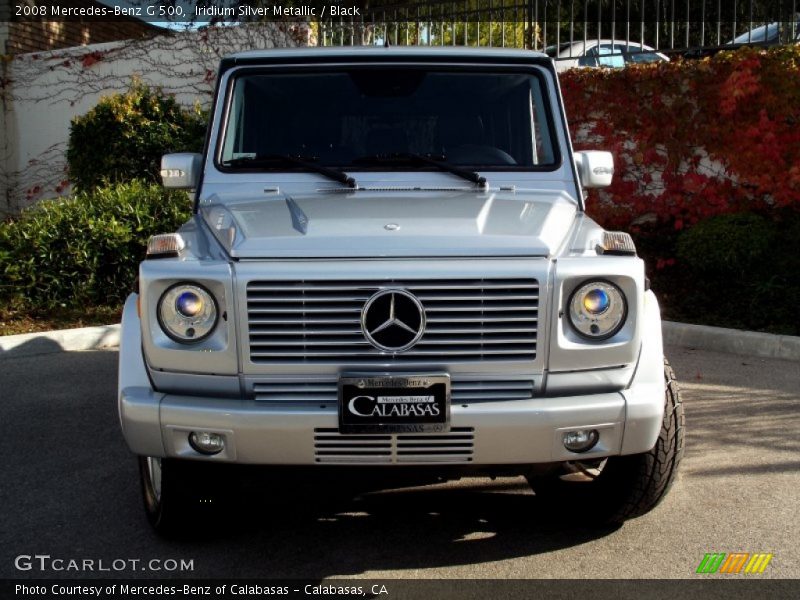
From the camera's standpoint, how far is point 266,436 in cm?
327

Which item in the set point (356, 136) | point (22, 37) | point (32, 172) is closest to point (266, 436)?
point (356, 136)

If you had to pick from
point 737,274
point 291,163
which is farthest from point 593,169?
point 737,274

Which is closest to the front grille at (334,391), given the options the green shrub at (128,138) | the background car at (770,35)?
the background car at (770,35)

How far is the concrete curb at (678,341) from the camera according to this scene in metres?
7.46

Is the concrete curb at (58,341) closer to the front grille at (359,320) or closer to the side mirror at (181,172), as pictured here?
the side mirror at (181,172)

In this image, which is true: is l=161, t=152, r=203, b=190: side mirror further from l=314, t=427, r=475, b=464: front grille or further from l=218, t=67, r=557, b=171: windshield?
l=314, t=427, r=475, b=464: front grille

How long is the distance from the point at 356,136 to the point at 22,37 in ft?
45.8

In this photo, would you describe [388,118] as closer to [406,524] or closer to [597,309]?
[597,309]

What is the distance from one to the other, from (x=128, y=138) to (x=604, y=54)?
5518mm

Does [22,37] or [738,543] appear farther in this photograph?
[22,37]

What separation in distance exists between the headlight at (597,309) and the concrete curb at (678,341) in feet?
A: 14.7

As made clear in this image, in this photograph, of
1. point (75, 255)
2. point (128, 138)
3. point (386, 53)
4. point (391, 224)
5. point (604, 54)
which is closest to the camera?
point (391, 224)

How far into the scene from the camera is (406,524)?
4094 mm

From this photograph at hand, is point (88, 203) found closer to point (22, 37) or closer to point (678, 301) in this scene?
point (678, 301)
